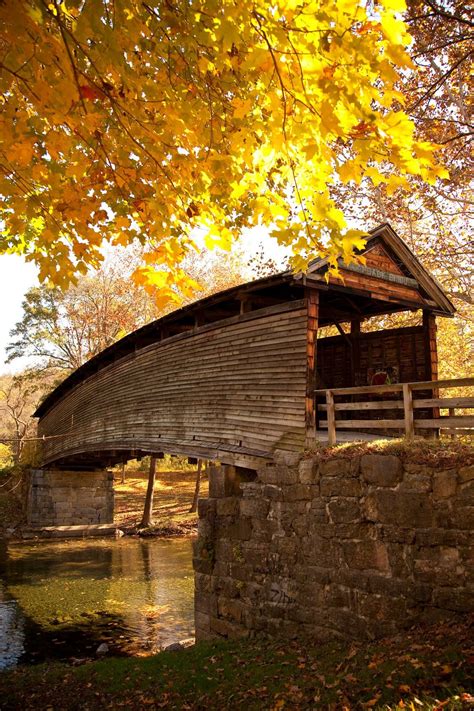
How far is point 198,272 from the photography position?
85.7ft

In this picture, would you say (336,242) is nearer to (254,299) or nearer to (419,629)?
(419,629)

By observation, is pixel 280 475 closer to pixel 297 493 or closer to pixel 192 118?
pixel 297 493

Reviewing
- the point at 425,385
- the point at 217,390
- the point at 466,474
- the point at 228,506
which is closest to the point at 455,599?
the point at 466,474

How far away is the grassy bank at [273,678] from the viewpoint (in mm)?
4438

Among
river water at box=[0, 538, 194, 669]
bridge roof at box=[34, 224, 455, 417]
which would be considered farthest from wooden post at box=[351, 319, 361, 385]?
river water at box=[0, 538, 194, 669]

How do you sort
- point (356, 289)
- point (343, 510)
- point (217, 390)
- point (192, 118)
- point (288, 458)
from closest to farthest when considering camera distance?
point (192, 118)
point (343, 510)
point (288, 458)
point (356, 289)
point (217, 390)

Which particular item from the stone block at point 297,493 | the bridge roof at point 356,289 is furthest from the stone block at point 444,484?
the bridge roof at point 356,289

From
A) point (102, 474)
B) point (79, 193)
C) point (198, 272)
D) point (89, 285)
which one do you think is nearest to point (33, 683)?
point (79, 193)

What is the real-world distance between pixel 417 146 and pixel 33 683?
754 cm

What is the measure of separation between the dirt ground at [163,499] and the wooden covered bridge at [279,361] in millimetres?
8788

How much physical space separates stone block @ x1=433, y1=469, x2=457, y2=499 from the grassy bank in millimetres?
1238

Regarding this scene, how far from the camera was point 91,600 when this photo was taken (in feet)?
40.3

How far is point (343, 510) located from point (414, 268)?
18.6 ft

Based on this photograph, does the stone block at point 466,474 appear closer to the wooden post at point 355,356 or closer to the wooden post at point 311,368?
the wooden post at point 311,368
